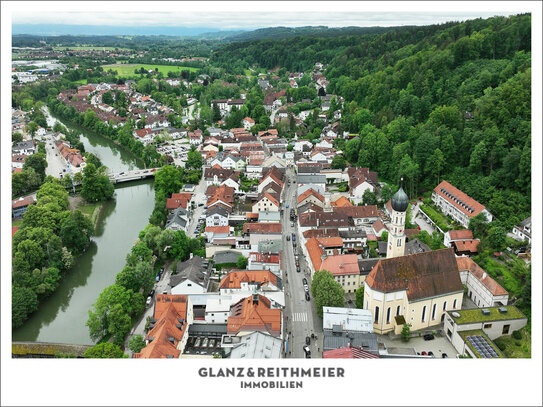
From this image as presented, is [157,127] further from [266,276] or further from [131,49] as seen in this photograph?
[131,49]

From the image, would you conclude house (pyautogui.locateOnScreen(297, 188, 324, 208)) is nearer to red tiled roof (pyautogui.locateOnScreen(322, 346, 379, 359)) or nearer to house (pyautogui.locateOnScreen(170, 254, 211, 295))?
house (pyautogui.locateOnScreen(170, 254, 211, 295))

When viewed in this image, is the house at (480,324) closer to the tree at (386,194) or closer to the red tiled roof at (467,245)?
the red tiled roof at (467,245)

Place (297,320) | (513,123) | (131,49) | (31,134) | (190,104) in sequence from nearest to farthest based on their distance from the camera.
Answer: (297,320) < (513,123) < (31,134) < (190,104) < (131,49)

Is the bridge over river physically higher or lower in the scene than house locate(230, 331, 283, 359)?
higher

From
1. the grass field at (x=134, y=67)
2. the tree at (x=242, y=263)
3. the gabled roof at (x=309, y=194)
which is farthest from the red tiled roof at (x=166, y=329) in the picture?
the grass field at (x=134, y=67)

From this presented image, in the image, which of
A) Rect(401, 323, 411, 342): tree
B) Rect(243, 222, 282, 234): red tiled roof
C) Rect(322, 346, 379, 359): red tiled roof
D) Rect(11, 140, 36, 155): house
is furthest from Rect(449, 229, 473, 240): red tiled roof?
Rect(11, 140, 36, 155): house

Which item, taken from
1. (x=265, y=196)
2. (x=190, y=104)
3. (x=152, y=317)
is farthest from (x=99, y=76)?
(x=152, y=317)

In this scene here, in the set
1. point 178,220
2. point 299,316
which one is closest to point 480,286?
point 299,316
